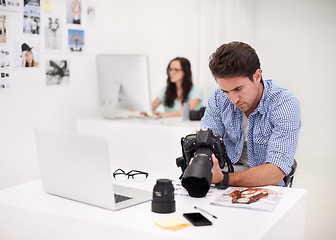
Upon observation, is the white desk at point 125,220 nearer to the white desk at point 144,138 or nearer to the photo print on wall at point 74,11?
the white desk at point 144,138

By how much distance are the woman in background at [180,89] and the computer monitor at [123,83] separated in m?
0.57

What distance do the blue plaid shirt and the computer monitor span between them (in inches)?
58.9

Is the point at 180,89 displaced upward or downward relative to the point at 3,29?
downward

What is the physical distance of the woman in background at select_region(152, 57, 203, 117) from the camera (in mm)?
4516

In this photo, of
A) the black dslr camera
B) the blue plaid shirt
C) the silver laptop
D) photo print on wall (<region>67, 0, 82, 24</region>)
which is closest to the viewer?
the silver laptop

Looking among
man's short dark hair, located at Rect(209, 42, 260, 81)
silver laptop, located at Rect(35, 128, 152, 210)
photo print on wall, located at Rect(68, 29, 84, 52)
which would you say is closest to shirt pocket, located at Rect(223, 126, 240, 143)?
man's short dark hair, located at Rect(209, 42, 260, 81)

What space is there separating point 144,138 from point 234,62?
1.86 metres

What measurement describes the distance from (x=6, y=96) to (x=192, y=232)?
2433 millimetres

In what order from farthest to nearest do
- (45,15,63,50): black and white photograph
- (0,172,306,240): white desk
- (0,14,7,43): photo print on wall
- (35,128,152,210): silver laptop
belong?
(45,15,63,50): black and white photograph
(0,14,7,43): photo print on wall
(35,128,152,210): silver laptop
(0,172,306,240): white desk

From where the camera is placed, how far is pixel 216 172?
6.31 feet

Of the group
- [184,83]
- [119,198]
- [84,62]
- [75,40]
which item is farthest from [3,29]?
[119,198]

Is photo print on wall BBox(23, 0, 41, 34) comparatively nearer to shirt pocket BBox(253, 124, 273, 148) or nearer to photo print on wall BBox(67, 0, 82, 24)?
photo print on wall BBox(67, 0, 82, 24)

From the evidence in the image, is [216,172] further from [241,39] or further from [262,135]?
[241,39]

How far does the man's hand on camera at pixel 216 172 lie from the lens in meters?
1.91
